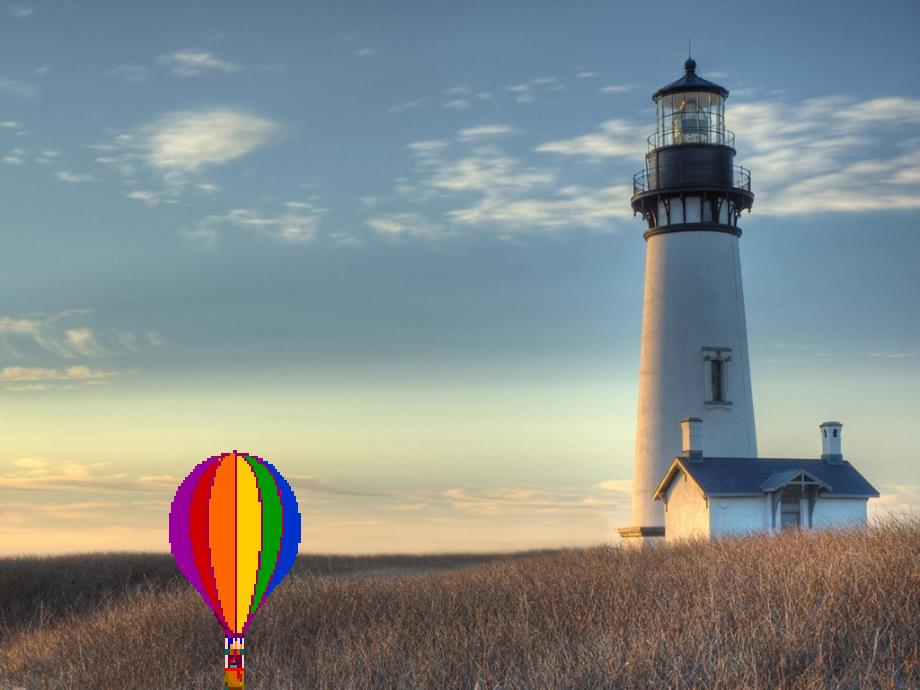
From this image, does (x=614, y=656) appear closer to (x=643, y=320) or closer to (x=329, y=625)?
(x=329, y=625)

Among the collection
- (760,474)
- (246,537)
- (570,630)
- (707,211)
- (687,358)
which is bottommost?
(570,630)

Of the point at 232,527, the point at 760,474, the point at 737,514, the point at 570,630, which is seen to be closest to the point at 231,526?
the point at 232,527

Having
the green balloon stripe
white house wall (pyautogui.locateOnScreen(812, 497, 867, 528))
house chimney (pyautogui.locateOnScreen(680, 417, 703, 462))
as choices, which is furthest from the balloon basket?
white house wall (pyautogui.locateOnScreen(812, 497, 867, 528))

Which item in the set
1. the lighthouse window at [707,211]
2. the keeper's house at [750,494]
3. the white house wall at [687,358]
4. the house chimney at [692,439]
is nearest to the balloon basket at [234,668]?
the keeper's house at [750,494]

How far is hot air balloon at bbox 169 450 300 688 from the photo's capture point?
408 inches

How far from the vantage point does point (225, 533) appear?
10398 millimetres

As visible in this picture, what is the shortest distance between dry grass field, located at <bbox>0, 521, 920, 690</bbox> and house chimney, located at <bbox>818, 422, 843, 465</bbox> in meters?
11.0

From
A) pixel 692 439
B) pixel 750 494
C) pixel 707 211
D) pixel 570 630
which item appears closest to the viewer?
pixel 570 630

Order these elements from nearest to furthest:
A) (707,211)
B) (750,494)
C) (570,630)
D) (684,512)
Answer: (570,630) → (750,494) → (684,512) → (707,211)

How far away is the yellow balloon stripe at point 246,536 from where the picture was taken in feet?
34.0

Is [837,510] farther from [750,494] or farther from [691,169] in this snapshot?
[691,169]

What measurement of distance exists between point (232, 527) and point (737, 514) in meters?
20.6

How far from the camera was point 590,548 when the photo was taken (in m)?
25.7

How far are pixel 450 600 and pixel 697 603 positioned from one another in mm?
4612
